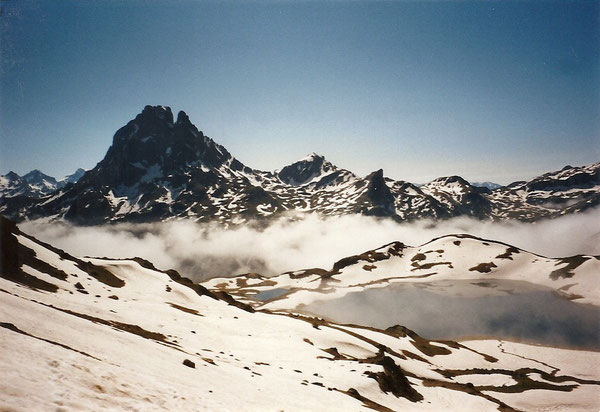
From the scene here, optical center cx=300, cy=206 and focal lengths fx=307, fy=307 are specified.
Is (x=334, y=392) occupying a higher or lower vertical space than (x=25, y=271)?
lower

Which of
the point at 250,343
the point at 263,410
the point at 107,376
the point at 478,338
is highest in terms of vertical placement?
the point at 107,376

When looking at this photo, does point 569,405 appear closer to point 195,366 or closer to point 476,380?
point 476,380

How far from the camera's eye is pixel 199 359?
28.6 m

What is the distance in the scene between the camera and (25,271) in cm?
4769

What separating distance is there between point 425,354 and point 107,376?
84429 millimetres

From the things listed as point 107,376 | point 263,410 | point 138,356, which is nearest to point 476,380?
point 263,410

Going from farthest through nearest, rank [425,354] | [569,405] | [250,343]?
1. [425,354]
2. [569,405]
3. [250,343]

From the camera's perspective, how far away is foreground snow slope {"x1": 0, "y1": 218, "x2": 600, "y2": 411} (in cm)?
1435

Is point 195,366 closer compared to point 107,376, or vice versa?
point 107,376

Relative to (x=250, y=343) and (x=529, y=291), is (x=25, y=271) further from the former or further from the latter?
(x=529, y=291)

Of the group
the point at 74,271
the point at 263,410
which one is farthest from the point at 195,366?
the point at 74,271

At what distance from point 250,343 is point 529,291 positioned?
180224 mm

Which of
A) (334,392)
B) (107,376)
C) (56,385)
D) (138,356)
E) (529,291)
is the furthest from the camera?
(529,291)

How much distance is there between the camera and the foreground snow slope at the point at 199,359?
1435 cm
